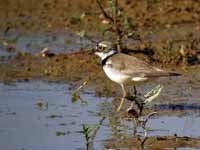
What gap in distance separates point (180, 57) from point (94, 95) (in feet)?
5.84

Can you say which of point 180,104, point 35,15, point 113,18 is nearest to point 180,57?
point 113,18

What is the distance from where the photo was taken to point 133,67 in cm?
1112

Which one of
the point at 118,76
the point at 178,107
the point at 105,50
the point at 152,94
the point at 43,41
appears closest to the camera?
the point at 152,94

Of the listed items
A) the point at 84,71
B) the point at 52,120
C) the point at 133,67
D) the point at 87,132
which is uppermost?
the point at 133,67

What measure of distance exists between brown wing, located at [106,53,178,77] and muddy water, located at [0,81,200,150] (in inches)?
18.4

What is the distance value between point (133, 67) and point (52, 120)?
137cm

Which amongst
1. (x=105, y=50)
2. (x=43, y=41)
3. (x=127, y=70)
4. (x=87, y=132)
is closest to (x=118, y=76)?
(x=127, y=70)

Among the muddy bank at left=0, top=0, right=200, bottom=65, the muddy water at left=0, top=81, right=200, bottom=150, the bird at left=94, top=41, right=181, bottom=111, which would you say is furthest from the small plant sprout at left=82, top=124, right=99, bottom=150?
the muddy bank at left=0, top=0, right=200, bottom=65

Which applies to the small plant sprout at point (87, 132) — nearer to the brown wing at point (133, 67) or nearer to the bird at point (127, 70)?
the bird at point (127, 70)

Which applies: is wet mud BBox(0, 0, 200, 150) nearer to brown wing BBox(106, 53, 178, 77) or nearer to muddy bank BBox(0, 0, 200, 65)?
muddy bank BBox(0, 0, 200, 65)

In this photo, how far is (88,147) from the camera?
905 cm

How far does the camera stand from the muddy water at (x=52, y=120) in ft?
30.6

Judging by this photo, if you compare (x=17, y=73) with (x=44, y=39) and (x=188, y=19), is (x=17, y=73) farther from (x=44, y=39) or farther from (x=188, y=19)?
(x=188, y=19)

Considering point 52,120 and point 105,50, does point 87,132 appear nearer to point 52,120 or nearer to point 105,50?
point 52,120
